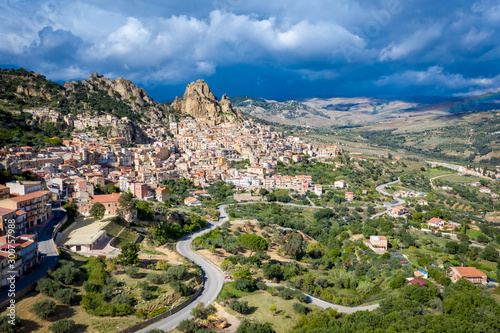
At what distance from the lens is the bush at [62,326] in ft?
45.1

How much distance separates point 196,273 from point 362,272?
14.2 metres

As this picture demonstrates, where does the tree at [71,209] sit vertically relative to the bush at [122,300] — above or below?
above

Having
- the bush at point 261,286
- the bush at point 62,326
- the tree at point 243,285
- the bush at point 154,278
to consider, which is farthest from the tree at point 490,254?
the bush at point 62,326

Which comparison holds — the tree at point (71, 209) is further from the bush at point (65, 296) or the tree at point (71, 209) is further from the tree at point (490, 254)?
the tree at point (490, 254)

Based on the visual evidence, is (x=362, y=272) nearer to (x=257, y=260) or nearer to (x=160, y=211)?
(x=257, y=260)

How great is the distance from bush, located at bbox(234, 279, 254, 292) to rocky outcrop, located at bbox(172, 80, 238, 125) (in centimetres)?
7265

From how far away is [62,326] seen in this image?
1381 centimetres

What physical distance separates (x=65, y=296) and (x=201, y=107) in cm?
8197

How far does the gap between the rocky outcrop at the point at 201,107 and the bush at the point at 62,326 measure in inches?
3110

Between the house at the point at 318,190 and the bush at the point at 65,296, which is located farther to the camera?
the house at the point at 318,190

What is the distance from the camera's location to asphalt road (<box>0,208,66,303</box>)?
52.8 feet

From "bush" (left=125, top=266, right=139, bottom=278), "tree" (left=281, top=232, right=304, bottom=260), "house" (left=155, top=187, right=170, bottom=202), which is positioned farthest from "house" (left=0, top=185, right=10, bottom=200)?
"tree" (left=281, top=232, right=304, bottom=260)

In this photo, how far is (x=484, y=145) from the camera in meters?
106

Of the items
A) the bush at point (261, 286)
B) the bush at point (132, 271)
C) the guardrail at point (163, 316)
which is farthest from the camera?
the bush at point (261, 286)
